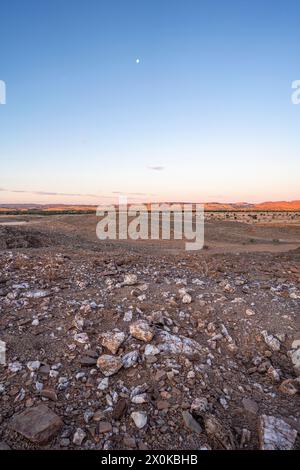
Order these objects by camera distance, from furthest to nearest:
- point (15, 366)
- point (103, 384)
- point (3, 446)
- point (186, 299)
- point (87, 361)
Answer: point (186, 299), point (87, 361), point (15, 366), point (103, 384), point (3, 446)

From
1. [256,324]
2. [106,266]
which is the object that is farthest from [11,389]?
[106,266]

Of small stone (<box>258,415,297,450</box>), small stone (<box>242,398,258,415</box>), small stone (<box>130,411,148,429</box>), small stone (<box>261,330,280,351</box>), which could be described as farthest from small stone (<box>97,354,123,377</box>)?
small stone (<box>261,330,280,351</box>)

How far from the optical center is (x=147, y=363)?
323cm

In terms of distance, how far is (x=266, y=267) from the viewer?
7.34 metres

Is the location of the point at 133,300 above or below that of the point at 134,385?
above

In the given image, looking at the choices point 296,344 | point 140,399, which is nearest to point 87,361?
point 140,399

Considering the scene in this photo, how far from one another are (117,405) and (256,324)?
226 cm

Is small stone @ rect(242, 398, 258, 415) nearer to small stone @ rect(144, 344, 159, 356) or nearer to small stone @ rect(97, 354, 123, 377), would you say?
small stone @ rect(144, 344, 159, 356)

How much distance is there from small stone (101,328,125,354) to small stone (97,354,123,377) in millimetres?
170

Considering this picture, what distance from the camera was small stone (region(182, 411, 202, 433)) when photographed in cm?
251

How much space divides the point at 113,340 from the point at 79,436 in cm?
118

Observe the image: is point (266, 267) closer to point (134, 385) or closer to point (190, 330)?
point (190, 330)

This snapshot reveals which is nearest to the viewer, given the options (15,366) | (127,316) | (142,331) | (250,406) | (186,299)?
(250,406)

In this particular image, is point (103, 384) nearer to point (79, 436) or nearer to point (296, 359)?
point (79, 436)
